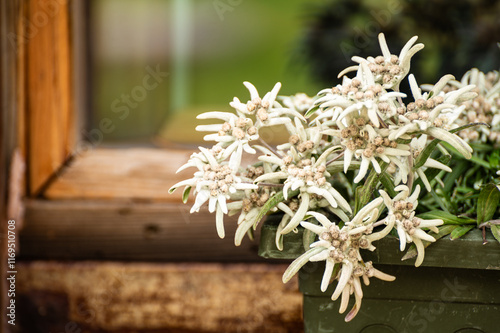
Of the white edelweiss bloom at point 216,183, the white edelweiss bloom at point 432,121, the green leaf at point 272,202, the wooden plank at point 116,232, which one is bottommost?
the wooden plank at point 116,232

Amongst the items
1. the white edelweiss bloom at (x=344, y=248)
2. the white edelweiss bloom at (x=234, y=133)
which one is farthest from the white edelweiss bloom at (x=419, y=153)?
the white edelweiss bloom at (x=234, y=133)

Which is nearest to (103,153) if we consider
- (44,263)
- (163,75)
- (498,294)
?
(44,263)

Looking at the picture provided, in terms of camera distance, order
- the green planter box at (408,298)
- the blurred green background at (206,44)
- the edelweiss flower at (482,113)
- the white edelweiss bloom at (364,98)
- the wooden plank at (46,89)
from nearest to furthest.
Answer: the white edelweiss bloom at (364,98), the green planter box at (408,298), the edelweiss flower at (482,113), the wooden plank at (46,89), the blurred green background at (206,44)

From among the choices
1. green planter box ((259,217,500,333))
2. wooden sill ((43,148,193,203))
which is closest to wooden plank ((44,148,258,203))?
wooden sill ((43,148,193,203))

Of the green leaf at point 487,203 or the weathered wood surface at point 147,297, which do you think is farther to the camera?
the weathered wood surface at point 147,297

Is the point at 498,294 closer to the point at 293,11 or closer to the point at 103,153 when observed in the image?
the point at 103,153

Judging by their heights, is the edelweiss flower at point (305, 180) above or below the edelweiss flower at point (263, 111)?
below

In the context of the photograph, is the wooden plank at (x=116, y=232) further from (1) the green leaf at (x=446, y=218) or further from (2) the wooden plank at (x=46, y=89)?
(1) the green leaf at (x=446, y=218)
